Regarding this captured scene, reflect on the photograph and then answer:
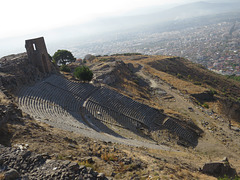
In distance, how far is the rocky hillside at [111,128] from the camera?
858cm

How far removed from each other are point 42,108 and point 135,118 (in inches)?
409

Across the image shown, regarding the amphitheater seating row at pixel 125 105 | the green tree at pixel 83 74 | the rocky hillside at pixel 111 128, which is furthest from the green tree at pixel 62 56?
the amphitheater seating row at pixel 125 105

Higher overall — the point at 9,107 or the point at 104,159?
the point at 9,107

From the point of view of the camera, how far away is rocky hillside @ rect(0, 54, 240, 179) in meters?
8.58

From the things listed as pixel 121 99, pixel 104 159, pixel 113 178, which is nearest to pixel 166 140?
pixel 121 99

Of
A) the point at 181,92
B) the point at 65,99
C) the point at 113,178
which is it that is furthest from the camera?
the point at 181,92

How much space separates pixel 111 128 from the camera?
64.7 feet

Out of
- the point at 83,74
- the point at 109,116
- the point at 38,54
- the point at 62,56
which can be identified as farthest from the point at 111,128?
the point at 62,56

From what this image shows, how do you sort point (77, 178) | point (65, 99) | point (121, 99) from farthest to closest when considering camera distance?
point (121, 99) → point (65, 99) → point (77, 178)

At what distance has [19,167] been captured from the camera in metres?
7.34

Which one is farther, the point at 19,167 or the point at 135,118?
the point at 135,118

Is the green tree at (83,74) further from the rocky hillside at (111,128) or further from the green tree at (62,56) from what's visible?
the green tree at (62,56)

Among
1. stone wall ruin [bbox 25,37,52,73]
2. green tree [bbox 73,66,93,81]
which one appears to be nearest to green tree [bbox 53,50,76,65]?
stone wall ruin [bbox 25,37,52,73]

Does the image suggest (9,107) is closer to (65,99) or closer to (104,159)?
(104,159)
